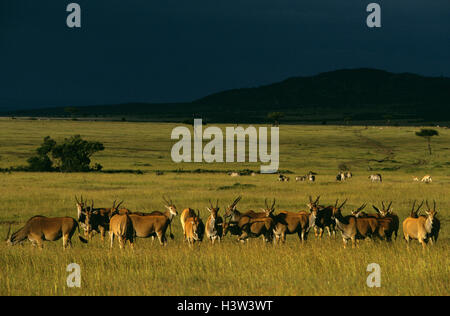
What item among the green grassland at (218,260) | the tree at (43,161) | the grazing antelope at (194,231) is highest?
the tree at (43,161)

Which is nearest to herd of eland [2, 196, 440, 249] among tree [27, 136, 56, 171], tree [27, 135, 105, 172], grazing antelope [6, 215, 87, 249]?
grazing antelope [6, 215, 87, 249]

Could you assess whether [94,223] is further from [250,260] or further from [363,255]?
[363,255]

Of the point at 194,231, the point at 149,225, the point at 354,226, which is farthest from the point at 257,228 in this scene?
the point at 149,225

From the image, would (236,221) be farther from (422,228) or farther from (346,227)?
(422,228)

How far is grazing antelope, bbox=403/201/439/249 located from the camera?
14366mm

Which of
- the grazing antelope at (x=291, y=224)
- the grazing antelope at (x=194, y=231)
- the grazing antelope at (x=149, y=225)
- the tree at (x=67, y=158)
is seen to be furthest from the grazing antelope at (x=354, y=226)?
the tree at (x=67, y=158)

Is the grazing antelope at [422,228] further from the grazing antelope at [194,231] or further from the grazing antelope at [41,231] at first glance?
the grazing antelope at [41,231]

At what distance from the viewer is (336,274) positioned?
1148cm

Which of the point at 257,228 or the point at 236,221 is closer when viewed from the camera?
the point at 257,228

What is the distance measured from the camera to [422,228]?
1466 cm

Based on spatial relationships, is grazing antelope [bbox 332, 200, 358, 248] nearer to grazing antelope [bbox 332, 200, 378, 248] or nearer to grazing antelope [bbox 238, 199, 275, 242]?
grazing antelope [bbox 332, 200, 378, 248]

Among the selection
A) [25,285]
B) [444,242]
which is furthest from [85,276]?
[444,242]

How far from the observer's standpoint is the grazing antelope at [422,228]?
14366 millimetres
